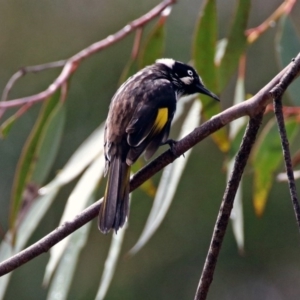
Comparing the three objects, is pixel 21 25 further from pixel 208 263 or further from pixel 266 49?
pixel 208 263

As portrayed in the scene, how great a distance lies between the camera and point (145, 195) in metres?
6.80

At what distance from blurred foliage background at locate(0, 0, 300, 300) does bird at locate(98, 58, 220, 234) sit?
12.9 feet

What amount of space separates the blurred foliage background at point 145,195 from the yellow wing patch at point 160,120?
161 inches

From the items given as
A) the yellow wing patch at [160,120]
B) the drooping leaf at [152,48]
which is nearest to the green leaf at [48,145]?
Answer: the drooping leaf at [152,48]

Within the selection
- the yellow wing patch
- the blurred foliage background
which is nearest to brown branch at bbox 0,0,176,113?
the yellow wing patch

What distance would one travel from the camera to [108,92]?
7.45 m

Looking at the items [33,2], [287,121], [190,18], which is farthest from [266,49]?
[287,121]

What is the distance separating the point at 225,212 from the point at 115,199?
0.62m

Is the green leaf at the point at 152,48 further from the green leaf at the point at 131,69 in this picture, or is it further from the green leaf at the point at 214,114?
the green leaf at the point at 214,114

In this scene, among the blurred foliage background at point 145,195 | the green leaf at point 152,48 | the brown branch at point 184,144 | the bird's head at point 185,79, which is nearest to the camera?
the brown branch at point 184,144

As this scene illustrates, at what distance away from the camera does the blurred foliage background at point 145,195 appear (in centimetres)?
718

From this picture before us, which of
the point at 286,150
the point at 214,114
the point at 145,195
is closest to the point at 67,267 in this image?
the point at 214,114

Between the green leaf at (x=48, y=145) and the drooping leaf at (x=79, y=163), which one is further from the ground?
the green leaf at (x=48, y=145)

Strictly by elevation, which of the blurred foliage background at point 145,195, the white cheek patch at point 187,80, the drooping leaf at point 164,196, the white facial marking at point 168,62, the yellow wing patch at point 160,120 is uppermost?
the yellow wing patch at point 160,120
